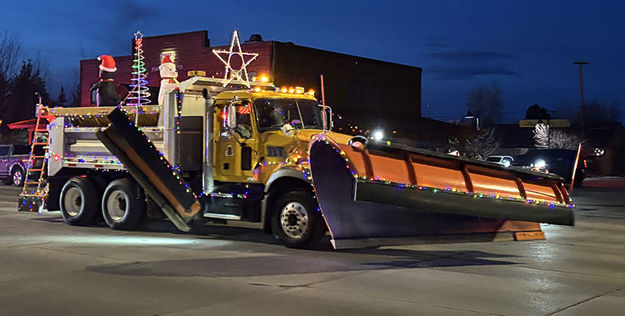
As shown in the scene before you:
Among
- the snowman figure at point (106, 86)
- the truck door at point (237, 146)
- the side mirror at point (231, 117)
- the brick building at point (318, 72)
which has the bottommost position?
the truck door at point (237, 146)

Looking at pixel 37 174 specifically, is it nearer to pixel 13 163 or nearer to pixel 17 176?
pixel 17 176

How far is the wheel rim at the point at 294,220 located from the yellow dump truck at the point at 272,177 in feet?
0.06

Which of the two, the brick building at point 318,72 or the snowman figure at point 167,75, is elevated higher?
the brick building at point 318,72

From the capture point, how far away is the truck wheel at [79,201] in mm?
15000

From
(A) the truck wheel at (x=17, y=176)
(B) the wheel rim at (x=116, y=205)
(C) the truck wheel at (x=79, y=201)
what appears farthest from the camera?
(A) the truck wheel at (x=17, y=176)

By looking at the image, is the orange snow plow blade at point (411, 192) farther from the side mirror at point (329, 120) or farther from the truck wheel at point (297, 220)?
the side mirror at point (329, 120)

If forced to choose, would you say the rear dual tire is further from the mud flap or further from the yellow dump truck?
the mud flap

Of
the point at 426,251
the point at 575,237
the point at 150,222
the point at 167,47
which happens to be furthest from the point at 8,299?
the point at 167,47

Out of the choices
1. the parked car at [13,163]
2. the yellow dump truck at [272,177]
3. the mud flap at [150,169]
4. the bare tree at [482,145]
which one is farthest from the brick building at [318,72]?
the mud flap at [150,169]

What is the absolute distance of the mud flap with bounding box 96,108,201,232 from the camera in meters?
13.1

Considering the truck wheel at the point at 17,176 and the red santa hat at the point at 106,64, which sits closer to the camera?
the red santa hat at the point at 106,64

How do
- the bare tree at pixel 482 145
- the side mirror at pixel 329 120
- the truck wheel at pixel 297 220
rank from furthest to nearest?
the bare tree at pixel 482 145 → the side mirror at pixel 329 120 → the truck wheel at pixel 297 220

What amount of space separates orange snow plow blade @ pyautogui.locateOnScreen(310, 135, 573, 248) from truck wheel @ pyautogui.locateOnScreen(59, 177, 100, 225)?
5.96 meters

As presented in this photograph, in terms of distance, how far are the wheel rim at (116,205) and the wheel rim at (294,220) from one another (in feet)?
13.3
